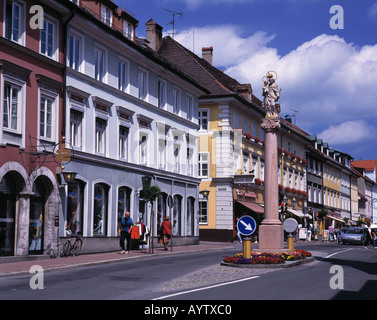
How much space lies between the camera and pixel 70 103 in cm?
2692

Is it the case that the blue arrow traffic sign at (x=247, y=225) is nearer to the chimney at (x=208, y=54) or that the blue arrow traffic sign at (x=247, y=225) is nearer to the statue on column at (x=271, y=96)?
the statue on column at (x=271, y=96)

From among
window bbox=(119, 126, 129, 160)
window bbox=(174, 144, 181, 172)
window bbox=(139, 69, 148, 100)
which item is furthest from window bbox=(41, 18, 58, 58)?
window bbox=(174, 144, 181, 172)

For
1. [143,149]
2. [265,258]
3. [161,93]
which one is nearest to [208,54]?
[161,93]

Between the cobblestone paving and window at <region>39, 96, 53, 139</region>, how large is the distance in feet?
30.3

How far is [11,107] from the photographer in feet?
75.9

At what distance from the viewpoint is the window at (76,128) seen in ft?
89.9

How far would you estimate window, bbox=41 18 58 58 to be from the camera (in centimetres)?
2523

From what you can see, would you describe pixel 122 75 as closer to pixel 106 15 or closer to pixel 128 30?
pixel 106 15

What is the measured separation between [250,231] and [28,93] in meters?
10.2

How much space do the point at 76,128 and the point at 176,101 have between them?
12669 mm

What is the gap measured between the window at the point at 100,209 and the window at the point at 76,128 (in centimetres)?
258

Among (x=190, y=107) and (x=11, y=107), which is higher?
(x=190, y=107)

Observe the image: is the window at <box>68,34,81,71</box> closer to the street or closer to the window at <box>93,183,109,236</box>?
the window at <box>93,183,109,236</box>
